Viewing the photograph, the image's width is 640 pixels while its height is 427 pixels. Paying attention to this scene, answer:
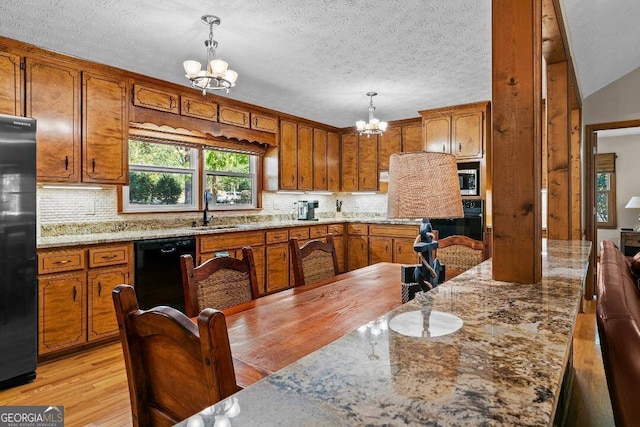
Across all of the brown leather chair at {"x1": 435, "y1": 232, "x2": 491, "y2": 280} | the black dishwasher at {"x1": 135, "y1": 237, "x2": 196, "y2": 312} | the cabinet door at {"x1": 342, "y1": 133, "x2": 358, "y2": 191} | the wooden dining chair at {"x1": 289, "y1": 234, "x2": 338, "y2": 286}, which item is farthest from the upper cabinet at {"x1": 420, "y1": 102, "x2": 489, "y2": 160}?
the black dishwasher at {"x1": 135, "y1": 237, "x2": 196, "y2": 312}

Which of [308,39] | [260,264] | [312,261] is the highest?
[308,39]

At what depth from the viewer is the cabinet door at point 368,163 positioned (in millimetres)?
5949

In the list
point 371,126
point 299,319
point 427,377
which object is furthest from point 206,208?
point 427,377

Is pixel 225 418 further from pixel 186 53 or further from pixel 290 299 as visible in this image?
pixel 186 53

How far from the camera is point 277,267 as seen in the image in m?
4.75

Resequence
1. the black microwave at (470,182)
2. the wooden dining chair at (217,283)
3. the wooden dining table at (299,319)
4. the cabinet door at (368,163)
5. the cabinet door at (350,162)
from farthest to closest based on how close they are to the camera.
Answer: the cabinet door at (350,162), the cabinet door at (368,163), the black microwave at (470,182), the wooden dining chair at (217,283), the wooden dining table at (299,319)

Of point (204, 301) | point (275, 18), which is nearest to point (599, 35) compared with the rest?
point (275, 18)

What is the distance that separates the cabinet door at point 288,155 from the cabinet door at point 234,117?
66 centimetres

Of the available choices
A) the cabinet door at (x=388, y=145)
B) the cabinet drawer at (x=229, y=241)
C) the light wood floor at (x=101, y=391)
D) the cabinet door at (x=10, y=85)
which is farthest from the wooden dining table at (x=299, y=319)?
the cabinet door at (x=388, y=145)

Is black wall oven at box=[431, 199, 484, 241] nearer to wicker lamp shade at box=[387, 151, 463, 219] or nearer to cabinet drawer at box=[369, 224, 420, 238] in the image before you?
cabinet drawer at box=[369, 224, 420, 238]

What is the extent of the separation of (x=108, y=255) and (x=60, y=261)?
1.10ft

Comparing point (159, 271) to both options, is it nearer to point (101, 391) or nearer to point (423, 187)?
point (101, 391)

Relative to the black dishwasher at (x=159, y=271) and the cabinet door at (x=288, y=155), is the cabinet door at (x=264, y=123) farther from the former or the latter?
the black dishwasher at (x=159, y=271)

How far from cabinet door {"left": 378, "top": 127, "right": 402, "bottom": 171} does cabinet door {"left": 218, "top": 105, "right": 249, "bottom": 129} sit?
87.4 inches
